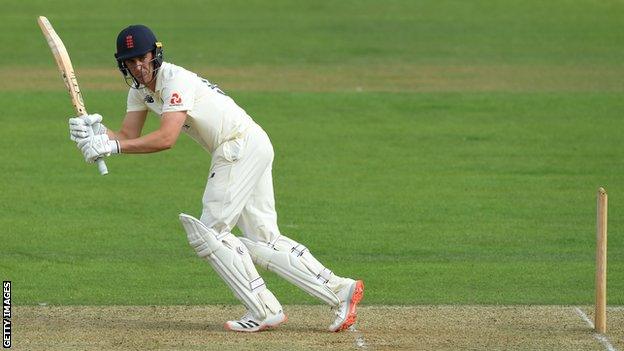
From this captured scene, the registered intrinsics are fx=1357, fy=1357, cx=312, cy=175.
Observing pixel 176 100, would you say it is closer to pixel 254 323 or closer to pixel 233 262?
pixel 233 262

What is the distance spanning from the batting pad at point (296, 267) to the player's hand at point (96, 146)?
1.13 metres

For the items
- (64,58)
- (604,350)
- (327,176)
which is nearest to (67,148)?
(327,176)

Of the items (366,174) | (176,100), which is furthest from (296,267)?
(366,174)

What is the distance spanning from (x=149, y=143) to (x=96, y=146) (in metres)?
0.32

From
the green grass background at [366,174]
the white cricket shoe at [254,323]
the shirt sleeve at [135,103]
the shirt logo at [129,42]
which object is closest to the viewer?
the shirt logo at [129,42]


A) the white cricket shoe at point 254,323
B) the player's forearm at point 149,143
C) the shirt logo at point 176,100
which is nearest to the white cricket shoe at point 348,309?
the white cricket shoe at point 254,323

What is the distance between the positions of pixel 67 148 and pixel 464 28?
42.3 ft

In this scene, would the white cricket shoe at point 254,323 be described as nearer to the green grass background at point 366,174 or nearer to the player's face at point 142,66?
the green grass background at point 366,174

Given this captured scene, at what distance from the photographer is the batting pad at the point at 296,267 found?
27.8 feet

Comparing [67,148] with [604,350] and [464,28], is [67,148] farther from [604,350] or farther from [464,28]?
[464,28]

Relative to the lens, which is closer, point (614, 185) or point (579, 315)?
point (579, 315)

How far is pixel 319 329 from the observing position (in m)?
8.68

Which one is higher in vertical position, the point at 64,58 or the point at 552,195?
the point at 64,58

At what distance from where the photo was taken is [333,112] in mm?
19406
